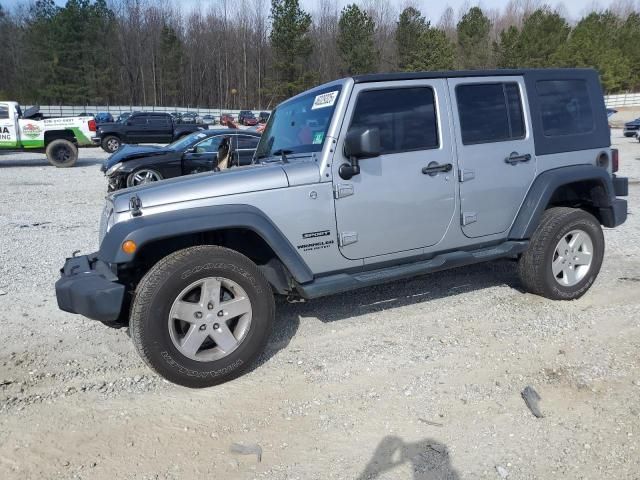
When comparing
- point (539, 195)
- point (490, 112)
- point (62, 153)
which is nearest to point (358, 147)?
point (490, 112)

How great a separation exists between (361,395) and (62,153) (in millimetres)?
17128

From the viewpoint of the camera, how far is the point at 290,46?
181ft

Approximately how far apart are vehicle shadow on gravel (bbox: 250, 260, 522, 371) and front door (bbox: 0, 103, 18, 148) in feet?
51.2

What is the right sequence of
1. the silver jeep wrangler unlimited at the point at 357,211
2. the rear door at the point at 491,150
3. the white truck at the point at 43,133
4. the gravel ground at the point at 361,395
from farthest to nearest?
the white truck at the point at 43,133 < the rear door at the point at 491,150 < the silver jeep wrangler unlimited at the point at 357,211 < the gravel ground at the point at 361,395

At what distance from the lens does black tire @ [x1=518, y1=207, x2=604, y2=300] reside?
4.59 metres

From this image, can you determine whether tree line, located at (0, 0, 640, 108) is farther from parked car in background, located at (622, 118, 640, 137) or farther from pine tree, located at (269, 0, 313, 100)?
parked car in background, located at (622, 118, 640, 137)

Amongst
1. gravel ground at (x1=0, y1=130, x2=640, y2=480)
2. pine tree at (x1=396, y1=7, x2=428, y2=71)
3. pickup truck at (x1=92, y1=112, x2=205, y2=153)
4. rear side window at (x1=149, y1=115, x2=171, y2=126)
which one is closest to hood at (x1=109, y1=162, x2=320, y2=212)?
gravel ground at (x1=0, y1=130, x2=640, y2=480)

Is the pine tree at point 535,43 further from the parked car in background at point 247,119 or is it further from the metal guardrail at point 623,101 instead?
the parked car in background at point 247,119

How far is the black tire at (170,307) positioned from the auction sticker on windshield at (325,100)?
52.8 inches

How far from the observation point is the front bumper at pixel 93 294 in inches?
127

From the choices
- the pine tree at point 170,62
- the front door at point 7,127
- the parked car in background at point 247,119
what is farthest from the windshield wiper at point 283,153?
the pine tree at point 170,62

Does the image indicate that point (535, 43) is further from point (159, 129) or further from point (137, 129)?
point (137, 129)

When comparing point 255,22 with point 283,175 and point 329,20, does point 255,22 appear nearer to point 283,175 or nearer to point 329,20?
point 329,20

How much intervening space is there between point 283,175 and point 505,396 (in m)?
2.02
